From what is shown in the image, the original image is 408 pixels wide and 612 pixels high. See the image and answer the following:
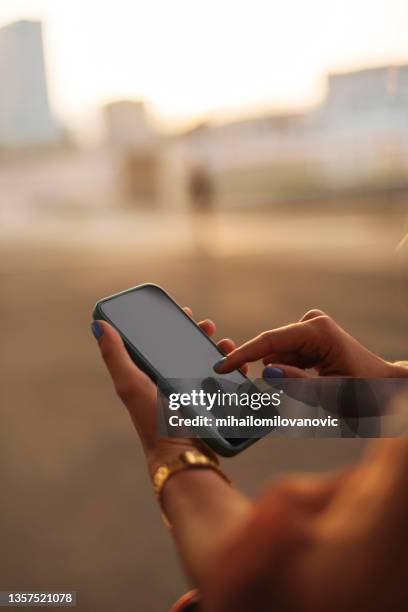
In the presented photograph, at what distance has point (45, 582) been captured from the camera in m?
1.48

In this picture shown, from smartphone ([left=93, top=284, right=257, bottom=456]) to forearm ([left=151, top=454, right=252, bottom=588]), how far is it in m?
0.11

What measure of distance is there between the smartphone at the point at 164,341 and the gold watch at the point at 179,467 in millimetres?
85

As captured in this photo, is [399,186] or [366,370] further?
[399,186]

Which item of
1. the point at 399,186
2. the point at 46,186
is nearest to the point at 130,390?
the point at 399,186

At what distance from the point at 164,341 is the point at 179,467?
0.82 ft

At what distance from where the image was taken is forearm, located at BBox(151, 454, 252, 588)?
559mm

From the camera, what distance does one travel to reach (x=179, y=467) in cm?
65

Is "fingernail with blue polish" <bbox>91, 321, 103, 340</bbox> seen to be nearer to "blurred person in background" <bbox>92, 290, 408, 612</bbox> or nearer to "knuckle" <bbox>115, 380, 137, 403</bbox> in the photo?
"knuckle" <bbox>115, 380, 137, 403</bbox>

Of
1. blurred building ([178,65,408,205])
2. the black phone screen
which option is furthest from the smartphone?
blurred building ([178,65,408,205])

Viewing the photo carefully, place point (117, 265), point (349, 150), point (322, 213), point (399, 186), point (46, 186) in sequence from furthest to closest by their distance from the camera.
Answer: point (46, 186)
point (349, 150)
point (399, 186)
point (322, 213)
point (117, 265)

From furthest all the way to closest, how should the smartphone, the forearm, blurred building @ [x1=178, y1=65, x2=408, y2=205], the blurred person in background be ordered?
blurred building @ [x1=178, y1=65, x2=408, y2=205], the smartphone, the forearm, the blurred person in background

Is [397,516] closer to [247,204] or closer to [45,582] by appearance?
[45,582]

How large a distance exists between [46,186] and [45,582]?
46.5 feet

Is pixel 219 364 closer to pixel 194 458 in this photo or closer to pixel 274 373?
pixel 274 373
